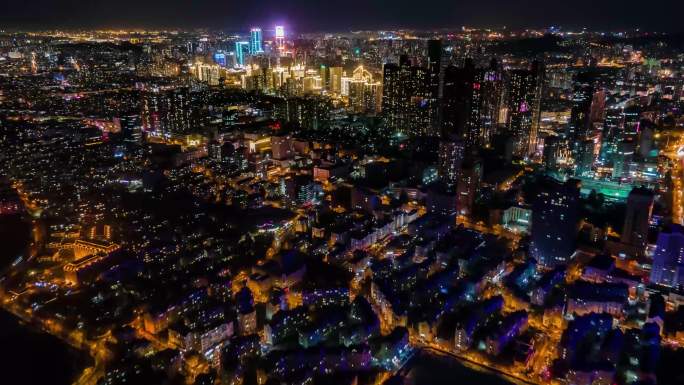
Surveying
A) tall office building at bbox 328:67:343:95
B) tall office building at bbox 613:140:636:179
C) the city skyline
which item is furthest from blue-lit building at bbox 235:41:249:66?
tall office building at bbox 613:140:636:179

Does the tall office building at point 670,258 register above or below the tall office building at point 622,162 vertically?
below

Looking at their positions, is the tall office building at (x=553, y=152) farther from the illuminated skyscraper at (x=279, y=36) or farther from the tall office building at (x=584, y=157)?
the illuminated skyscraper at (x=279, y=36)

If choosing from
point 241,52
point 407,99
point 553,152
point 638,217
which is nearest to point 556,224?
point 638,217

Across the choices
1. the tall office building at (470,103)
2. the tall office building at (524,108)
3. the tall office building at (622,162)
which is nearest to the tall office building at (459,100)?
the tall office building at (470,103)

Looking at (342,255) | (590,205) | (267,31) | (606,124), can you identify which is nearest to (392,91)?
(606,124)

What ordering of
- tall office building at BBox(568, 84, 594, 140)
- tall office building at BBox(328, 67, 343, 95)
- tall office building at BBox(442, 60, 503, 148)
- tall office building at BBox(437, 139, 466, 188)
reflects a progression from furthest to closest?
tall office building at BBox(328, 67, 343, 95) → tall office building at BBox(442, 60, 503, 148) → tall office building at BBox(568, 84, 594, 140) → tall office building at BBox(437, 139, 466, 188)

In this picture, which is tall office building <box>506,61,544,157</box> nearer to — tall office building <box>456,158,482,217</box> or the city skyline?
the city skyline
